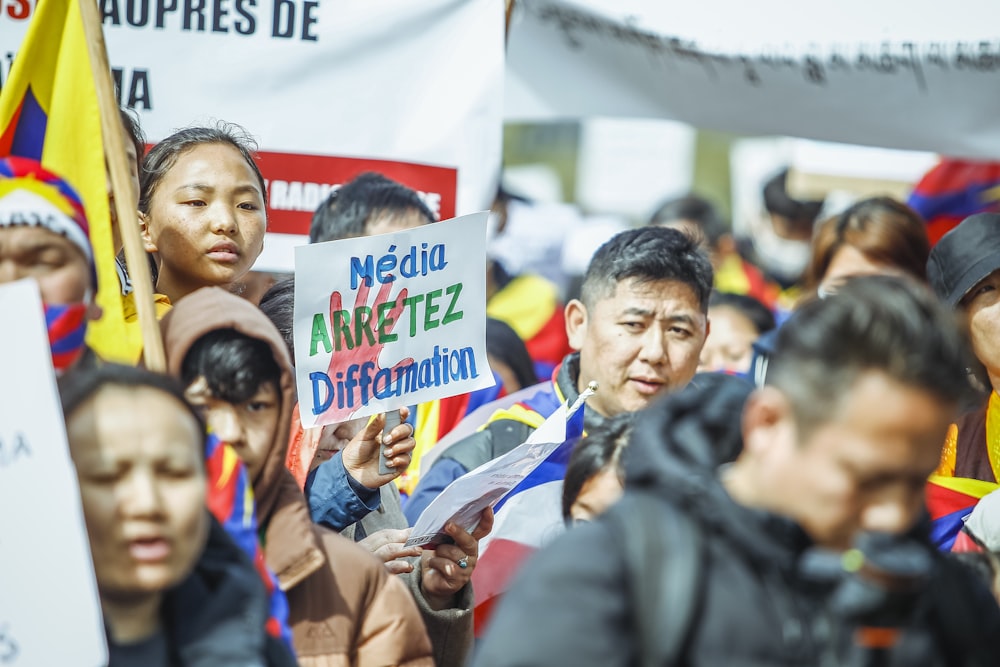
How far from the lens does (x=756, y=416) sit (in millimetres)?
1979

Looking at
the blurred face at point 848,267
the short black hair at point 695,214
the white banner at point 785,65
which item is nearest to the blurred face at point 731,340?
the blurred face at point 848,267

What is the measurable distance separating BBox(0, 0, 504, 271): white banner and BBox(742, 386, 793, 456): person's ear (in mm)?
3195

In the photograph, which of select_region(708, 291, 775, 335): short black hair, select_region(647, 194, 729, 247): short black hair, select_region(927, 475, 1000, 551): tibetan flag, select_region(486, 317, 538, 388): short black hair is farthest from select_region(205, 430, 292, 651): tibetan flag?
select_region(647, 194, 729, 247): short black hair

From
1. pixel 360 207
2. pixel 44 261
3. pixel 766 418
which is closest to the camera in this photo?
pixel 766 418

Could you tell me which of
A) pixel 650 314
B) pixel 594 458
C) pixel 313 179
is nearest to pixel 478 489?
pixel 594 458

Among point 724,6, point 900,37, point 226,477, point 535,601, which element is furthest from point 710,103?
point 535,601

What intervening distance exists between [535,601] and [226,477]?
749 mm

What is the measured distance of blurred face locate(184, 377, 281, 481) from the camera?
2613 millimetres

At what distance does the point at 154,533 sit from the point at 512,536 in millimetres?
1676

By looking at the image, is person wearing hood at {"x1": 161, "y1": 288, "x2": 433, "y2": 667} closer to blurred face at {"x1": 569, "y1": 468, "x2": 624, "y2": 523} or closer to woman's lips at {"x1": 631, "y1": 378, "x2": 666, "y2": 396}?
blurred face at {"x1": 569, "y1": 468, "x2": 624, "y2": 523}

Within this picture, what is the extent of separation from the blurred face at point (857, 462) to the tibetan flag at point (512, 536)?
1663mm

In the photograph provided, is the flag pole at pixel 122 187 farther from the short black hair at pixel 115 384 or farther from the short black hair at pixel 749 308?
the short black hair at pixel 749 308

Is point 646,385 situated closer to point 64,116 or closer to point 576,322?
point 576,322

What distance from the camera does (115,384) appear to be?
2.17 meters
